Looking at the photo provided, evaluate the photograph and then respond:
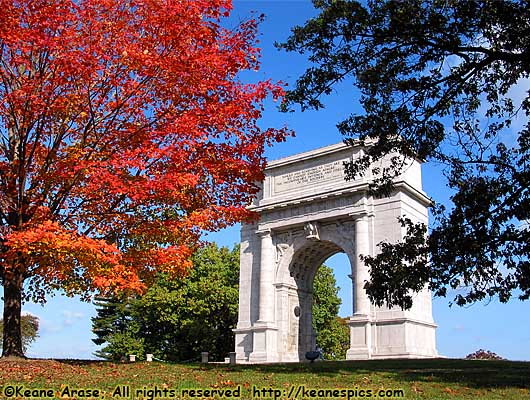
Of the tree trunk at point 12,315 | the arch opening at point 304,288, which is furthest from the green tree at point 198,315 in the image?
the tree trunk at point 12,315

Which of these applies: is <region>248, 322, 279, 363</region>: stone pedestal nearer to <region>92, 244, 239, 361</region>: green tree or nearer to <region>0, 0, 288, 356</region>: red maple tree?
<region>92, 244, 239, 361</region>: green tree

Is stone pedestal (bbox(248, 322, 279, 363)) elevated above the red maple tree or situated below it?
below

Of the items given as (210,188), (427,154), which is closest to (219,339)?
(210,188)

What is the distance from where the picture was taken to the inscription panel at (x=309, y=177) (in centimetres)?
3145

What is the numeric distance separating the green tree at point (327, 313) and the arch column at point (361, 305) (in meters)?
18.9

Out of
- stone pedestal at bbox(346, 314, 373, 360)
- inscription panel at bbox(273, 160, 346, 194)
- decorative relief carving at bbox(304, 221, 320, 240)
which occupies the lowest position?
stone pedestal at bbox(346, 314, 373, 360)

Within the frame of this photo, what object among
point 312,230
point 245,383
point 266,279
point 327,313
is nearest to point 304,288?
point 266,279

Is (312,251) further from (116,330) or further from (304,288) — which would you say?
Result: (116,330)

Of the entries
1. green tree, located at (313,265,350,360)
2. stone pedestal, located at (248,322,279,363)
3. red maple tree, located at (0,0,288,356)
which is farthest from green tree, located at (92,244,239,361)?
red maple tree, located at (0,0,288,356)

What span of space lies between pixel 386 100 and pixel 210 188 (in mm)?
5077

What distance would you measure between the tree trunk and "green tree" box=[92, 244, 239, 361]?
2818 cm

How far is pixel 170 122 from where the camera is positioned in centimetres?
1405

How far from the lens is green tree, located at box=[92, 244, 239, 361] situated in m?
44.4

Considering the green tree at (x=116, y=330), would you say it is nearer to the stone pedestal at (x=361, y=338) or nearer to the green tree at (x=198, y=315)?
the green tree at (x=198, y=315)
